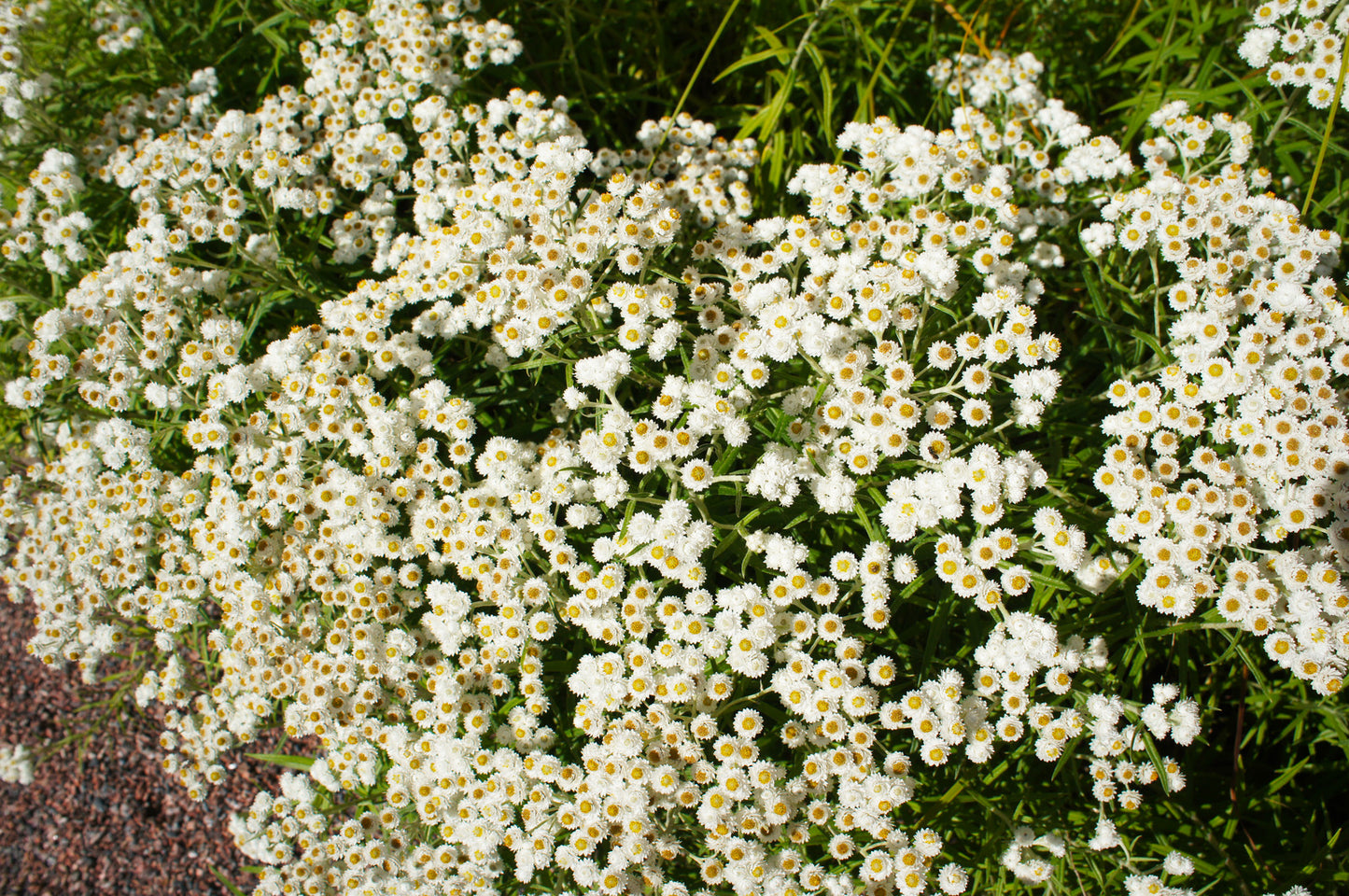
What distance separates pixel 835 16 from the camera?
414cm

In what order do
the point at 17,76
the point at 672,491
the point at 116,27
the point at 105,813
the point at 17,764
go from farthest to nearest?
the point at 105,813 → the point at 116,27 → the point at 17,764 → the point at 17,76 → the point at 672,491

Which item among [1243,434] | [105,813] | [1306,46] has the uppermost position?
[1306,46]

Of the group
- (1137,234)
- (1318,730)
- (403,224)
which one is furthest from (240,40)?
(1318,730)

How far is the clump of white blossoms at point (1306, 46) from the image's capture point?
10.2 feet

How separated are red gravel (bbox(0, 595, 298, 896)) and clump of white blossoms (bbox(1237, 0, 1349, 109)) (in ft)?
20.7

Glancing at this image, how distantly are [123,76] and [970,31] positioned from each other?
16.0 feet

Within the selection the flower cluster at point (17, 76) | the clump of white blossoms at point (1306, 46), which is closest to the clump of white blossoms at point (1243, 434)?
the clump of white blossoms at point (1306, 46)

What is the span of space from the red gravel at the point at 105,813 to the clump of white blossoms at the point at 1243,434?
4.96 meters

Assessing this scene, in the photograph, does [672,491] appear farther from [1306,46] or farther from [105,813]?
[105,813]

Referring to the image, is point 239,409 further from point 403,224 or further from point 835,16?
point 835,16

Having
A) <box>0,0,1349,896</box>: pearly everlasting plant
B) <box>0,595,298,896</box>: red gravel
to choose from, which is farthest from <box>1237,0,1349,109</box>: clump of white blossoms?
<box>0,595,298,896</box>: red gravel

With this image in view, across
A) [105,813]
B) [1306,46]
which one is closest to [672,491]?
[1306,46]

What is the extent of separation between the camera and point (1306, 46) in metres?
3.19

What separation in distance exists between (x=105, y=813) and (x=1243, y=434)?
21.4ft
